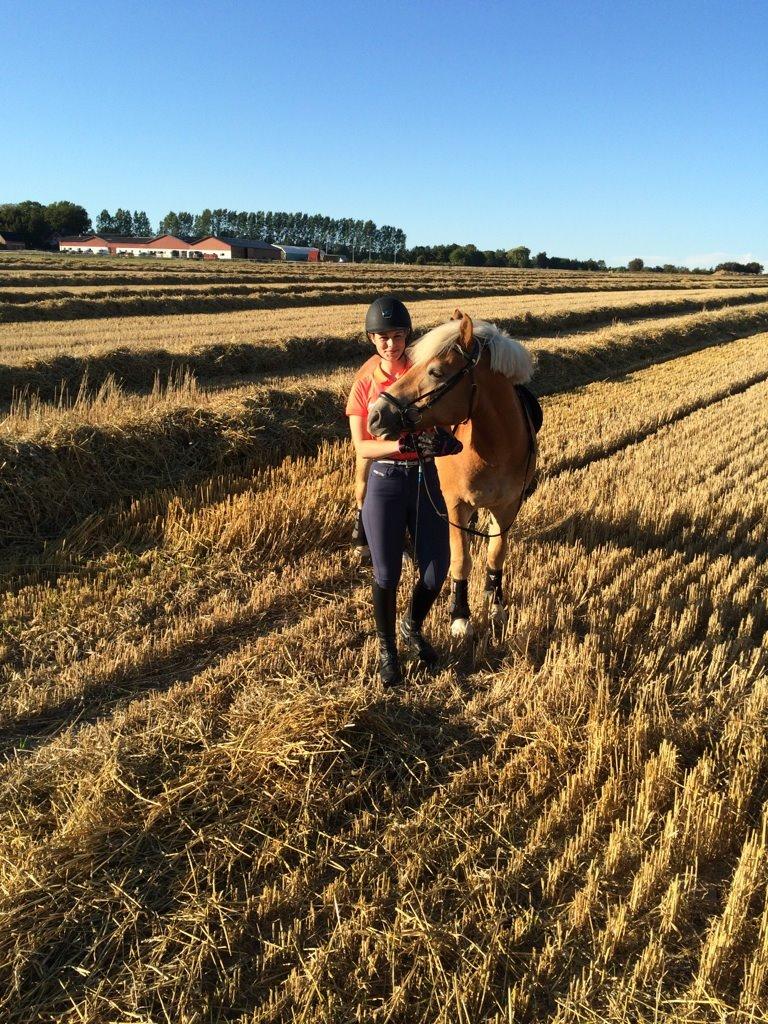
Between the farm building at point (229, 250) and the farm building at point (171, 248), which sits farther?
the farm building at point (229, 250)

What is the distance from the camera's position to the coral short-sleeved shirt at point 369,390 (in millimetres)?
3760

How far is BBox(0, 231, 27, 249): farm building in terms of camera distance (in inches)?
2869

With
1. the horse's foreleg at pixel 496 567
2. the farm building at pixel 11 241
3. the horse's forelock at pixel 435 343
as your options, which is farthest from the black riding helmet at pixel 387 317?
the farm building at pixel 11 241

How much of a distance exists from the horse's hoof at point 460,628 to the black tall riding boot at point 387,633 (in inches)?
24.2

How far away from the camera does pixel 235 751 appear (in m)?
3.13

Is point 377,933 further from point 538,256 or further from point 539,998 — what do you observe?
point 538,256

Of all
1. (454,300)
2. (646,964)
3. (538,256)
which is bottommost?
(646,964)

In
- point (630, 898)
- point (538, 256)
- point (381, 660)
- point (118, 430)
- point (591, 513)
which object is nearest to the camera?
point (630, 898)

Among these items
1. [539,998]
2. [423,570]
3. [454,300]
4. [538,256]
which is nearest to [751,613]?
[423,570]

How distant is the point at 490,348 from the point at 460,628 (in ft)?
6.06

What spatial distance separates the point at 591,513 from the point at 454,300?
26.9 meters

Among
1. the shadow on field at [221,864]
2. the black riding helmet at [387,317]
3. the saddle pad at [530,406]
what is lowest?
the shadow on field at [221,864]

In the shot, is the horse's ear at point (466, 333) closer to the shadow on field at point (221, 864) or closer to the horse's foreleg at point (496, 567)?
the horse's foreleg at point (496, 567)

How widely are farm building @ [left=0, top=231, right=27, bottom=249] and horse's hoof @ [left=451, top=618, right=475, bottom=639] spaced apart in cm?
8565
